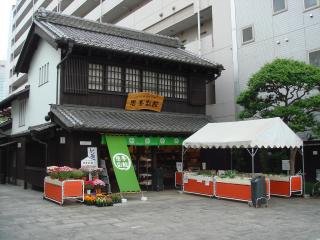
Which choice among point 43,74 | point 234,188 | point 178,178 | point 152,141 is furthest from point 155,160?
point 43,74

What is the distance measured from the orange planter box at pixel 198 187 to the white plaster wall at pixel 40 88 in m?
7.53

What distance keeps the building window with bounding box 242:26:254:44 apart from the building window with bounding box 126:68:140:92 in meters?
7.01

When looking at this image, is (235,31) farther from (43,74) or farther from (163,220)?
(163,220)

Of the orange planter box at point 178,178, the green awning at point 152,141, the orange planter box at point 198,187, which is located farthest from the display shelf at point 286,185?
the green awning at point 152,141

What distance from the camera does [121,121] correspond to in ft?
56.1

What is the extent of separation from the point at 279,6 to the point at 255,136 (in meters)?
9.44

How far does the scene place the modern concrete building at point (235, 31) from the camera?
18781 millimetres

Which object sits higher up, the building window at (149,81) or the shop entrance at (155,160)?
the building window at (149,81)

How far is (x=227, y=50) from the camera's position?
23.2 meters

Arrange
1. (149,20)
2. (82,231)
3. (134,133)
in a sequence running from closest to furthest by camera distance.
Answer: (82,231)
(134,133)
(149,20)

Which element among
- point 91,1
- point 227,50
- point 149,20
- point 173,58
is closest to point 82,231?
point 173,58

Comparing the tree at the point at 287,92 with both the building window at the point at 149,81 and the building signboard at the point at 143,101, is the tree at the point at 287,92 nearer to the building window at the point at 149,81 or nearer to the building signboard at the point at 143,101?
the building signboard at the point at 143,101

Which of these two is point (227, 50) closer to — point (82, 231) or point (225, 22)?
point (225, 22)

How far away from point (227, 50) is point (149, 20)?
10.3 m
